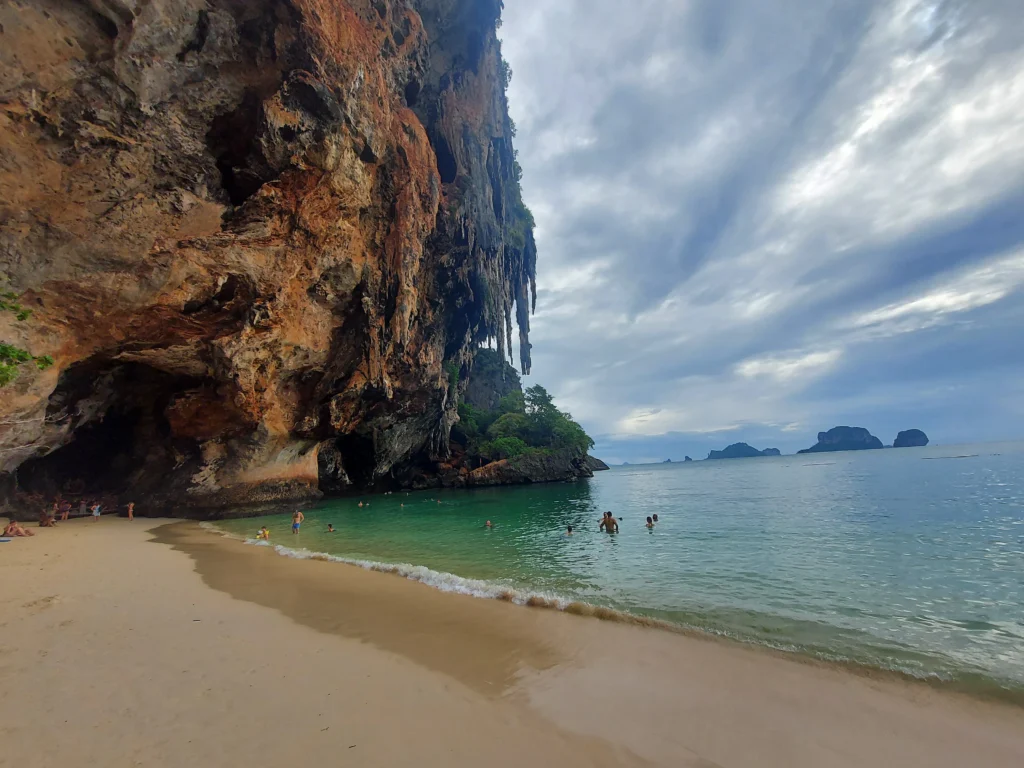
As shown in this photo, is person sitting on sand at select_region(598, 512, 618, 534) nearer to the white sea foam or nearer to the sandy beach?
the white sea foam

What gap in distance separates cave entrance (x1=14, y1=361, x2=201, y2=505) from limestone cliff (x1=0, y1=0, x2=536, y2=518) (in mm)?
116

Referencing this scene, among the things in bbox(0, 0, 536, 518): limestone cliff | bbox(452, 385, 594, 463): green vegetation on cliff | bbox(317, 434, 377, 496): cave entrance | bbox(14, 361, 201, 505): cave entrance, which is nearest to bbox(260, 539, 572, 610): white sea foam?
bbox(0, 0, 536, 518): limestone cliff

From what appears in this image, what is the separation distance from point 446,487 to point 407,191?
2610 centimetres

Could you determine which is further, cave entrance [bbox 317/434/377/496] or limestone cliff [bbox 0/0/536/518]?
cave entrance [bbox 317/434/377/496]

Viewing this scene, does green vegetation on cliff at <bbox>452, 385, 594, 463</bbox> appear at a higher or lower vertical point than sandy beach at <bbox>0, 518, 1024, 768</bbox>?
higher

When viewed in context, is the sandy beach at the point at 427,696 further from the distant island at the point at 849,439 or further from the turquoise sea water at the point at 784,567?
the distant island at the point at 849,439

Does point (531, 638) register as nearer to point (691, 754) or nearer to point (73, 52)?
point (691, 754)

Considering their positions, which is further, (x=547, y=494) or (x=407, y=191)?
(x=547, y=494)

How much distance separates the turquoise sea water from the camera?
5281mm

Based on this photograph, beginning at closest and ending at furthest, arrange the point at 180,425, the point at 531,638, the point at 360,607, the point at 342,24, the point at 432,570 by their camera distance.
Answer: the point at 531,638 < the point at 360,607 < the point at 432,570 < the point at 342,24 < the point at 180,425

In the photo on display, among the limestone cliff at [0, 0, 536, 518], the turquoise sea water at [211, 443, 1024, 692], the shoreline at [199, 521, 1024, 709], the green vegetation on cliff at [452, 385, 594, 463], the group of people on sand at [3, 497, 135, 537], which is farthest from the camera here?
the green vegetation on cliff at [452, 385, 594, 463]

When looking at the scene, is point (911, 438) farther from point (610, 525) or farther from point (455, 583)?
point (455, 583)

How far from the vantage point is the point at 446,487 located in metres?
38.3

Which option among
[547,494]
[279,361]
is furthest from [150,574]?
[547,494]
